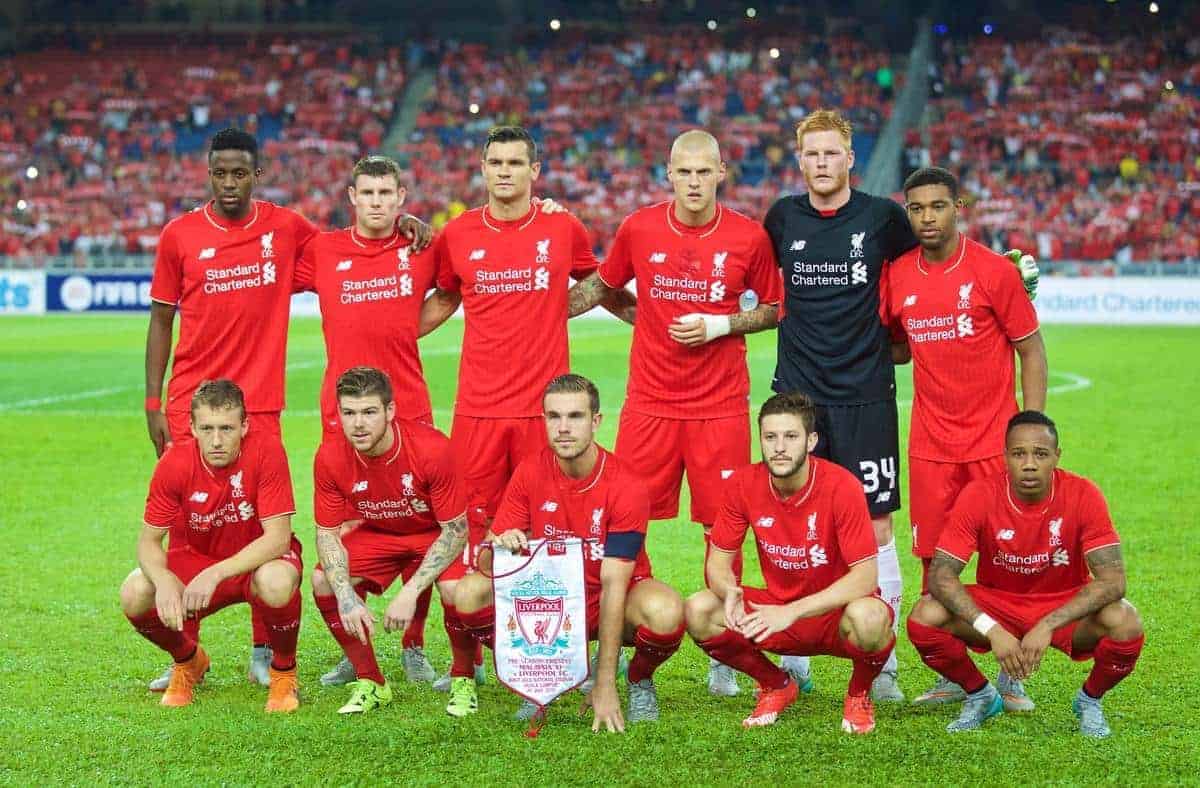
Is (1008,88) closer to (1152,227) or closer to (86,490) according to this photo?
Answer: (1152,227)

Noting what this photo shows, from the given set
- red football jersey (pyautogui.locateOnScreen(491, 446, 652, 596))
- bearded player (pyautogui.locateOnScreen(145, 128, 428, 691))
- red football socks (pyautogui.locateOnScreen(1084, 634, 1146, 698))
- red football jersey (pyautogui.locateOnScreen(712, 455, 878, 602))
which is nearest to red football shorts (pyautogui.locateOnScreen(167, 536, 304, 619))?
bearded player (pyautogui.locateOnScreen(145, 128, 428, 691))

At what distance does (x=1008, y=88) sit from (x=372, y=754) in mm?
34562

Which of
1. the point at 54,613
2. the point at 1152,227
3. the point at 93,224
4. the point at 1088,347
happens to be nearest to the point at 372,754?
the point at 54,613

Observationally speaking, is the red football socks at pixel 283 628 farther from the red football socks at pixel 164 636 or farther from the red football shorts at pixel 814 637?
the red football shorts at pixel 814 637

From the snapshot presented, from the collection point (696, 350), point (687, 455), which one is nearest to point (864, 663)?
point (687, 455)

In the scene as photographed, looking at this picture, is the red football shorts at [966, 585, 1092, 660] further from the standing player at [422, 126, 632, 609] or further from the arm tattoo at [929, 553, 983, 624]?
the standing player at [422, 126, 632, 609]

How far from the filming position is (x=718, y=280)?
19.9 ft

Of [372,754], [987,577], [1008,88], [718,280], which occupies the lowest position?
[372,754]

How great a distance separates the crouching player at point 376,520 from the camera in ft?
17.9

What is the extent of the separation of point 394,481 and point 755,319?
1.65 m

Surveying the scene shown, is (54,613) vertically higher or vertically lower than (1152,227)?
lower

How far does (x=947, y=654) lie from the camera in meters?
5.22

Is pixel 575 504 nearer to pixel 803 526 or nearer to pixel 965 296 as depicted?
pixel 803 526

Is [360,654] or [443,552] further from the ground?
[443,552]
